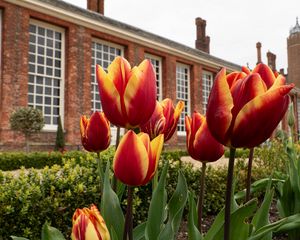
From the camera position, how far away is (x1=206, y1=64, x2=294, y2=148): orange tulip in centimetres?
72

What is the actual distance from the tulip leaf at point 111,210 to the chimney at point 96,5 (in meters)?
18.5

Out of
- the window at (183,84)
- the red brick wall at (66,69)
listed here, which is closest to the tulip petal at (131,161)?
the red brick wall at (66,69)

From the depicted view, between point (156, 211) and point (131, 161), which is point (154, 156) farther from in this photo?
point (156, 211)

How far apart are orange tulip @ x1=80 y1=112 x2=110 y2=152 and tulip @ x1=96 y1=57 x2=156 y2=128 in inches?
13.5

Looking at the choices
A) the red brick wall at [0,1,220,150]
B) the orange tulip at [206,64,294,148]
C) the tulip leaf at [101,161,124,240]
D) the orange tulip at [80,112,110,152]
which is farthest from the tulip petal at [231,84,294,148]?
the red brick wall at [0,1,220,150]


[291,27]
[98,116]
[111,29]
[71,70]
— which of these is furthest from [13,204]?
[291,27]

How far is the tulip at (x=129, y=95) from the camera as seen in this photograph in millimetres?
858

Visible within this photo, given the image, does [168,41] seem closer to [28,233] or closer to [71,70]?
[71,70]

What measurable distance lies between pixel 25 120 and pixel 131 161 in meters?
11.0

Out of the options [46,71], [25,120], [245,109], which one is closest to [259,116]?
[245,109]

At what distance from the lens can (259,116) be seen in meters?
0.72

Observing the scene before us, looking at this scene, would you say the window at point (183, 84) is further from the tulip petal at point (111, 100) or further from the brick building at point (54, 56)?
the tulip petal at point (111, 100)

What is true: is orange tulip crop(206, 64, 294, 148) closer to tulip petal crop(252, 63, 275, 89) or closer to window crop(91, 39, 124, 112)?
tulip petal crop(252, 63, 275, 89)

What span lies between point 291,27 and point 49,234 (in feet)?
179
